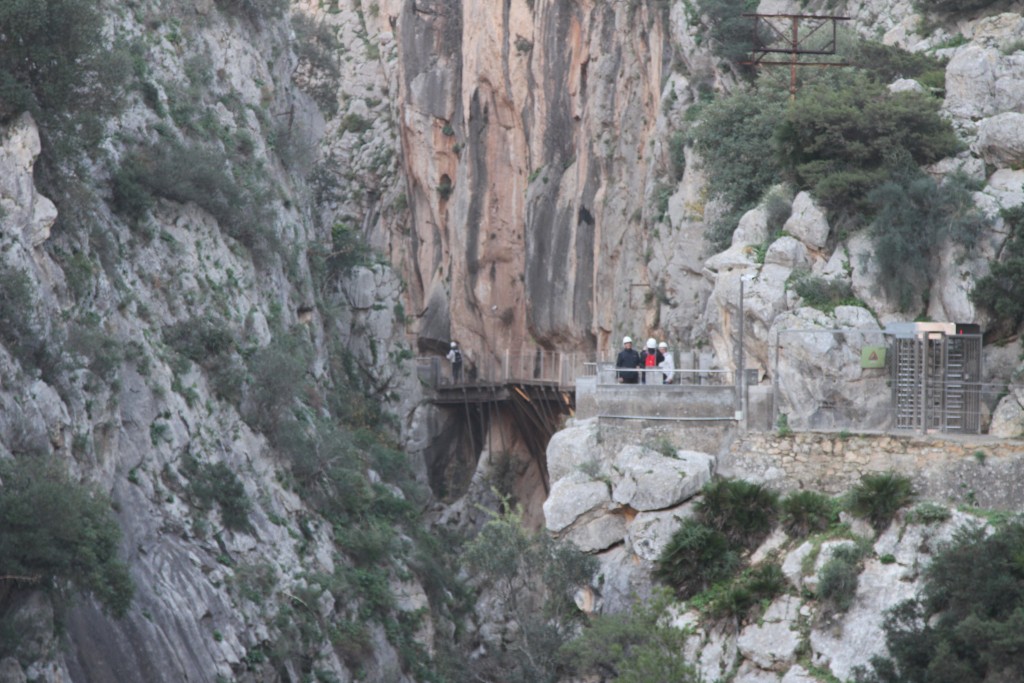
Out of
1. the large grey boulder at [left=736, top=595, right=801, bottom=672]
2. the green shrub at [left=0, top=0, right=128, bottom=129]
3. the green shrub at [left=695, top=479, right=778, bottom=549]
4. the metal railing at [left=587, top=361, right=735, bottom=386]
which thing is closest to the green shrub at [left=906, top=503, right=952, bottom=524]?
the large grey boulder at [left=736, top=595, right=801, bottom=672]

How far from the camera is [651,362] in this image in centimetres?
3027

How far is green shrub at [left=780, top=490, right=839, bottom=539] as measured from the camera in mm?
26266

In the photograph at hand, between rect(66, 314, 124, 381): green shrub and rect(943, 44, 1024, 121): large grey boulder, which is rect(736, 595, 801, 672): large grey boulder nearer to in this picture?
rect(943, 44, 1024, 121): large grey boulder

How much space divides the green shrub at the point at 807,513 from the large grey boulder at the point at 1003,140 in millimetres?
7248

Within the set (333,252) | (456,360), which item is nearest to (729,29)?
(333,252)

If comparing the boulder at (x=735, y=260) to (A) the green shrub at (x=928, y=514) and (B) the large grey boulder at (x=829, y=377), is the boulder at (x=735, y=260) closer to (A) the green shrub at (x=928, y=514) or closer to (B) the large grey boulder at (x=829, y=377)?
(B) the large grey boulder at (x=829, y=377)

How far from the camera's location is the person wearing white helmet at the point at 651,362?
30094 millimetres

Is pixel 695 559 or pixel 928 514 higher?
pixel 928 514

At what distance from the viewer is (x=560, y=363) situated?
49.5m

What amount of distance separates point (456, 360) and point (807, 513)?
31.2 m

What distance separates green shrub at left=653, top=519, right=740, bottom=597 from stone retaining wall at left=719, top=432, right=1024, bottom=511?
4.34 feet

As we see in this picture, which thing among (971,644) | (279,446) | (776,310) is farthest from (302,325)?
(971,644)

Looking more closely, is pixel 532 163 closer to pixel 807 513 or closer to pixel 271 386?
pixel 271 386

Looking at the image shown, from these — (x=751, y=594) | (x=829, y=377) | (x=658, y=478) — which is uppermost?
(x=829, y=377)
